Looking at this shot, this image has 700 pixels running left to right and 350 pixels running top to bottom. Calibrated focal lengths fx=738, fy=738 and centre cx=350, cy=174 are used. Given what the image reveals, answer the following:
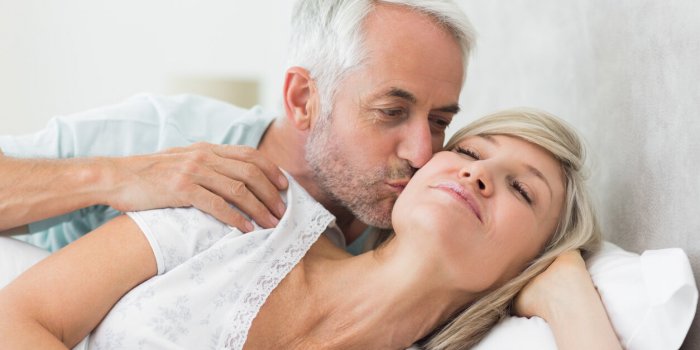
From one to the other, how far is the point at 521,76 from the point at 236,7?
286 centimetres

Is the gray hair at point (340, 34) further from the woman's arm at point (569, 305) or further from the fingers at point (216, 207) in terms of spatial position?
the woman's arm at point (569, 305)

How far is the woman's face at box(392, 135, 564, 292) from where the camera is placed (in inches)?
58.7

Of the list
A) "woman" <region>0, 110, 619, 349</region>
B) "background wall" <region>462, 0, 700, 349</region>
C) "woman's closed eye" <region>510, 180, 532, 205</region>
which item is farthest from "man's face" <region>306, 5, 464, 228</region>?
"background wall" <region>462, 0, 700, 349</region>

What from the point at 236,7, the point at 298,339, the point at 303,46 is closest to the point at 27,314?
the point at 298,339

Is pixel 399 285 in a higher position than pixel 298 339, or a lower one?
higher

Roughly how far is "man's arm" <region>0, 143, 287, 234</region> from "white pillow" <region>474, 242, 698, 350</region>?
0.59 meters

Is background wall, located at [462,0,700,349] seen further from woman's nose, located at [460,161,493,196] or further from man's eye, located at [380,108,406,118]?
man's eye, located at [380,108,406,118]

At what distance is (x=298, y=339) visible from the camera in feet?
5.01

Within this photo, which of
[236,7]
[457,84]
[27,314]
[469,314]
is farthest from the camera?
[236,7]

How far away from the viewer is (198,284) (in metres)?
1.48

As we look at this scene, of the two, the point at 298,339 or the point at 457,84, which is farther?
the point at 457,84

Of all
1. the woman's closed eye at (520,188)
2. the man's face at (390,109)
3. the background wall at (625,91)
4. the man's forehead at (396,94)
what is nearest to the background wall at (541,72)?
the background wall at (625,91)

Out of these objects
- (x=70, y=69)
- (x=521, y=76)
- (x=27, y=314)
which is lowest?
(x=70, y=69)

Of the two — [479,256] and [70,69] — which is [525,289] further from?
[70,69]
